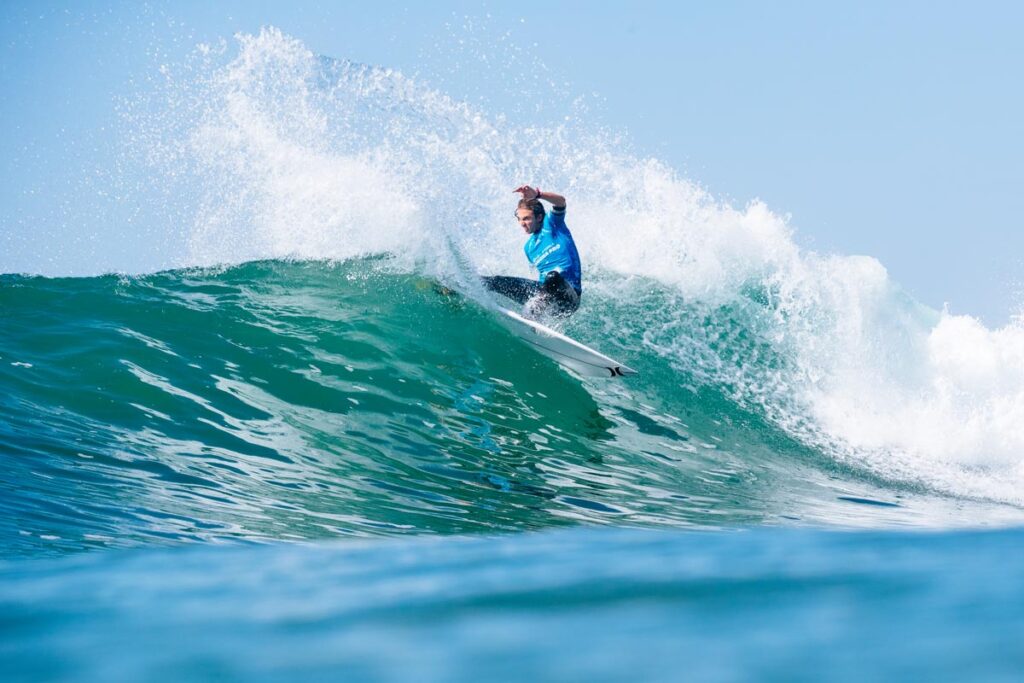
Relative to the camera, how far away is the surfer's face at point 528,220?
28.2 feet

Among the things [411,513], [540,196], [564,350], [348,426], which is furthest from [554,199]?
[411,513]

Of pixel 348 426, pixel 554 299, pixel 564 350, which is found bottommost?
pixel 348 426

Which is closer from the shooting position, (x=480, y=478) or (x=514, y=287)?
(x=480, y=478)

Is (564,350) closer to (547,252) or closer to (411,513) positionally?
(547,252)

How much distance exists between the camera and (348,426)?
7078 millimetres

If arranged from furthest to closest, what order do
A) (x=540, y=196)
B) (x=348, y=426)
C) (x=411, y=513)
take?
(x=540, y=196)
(x=348, y=426)
(x=411, y=513)

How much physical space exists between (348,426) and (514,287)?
9.03 ft

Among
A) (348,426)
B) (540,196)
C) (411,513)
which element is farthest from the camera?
(540,196)

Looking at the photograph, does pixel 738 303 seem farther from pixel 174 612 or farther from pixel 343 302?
pixel 174 612

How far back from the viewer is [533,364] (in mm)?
8836

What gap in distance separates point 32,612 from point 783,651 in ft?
5.05

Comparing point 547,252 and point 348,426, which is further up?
point 547,252

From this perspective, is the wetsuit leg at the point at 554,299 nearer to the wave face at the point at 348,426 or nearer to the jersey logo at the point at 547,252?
the jersey logo at the point at 547,252

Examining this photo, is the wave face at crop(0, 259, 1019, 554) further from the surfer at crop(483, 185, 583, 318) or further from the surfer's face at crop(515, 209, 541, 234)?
the surfer's face at crop(515, 209, 541, 234)
